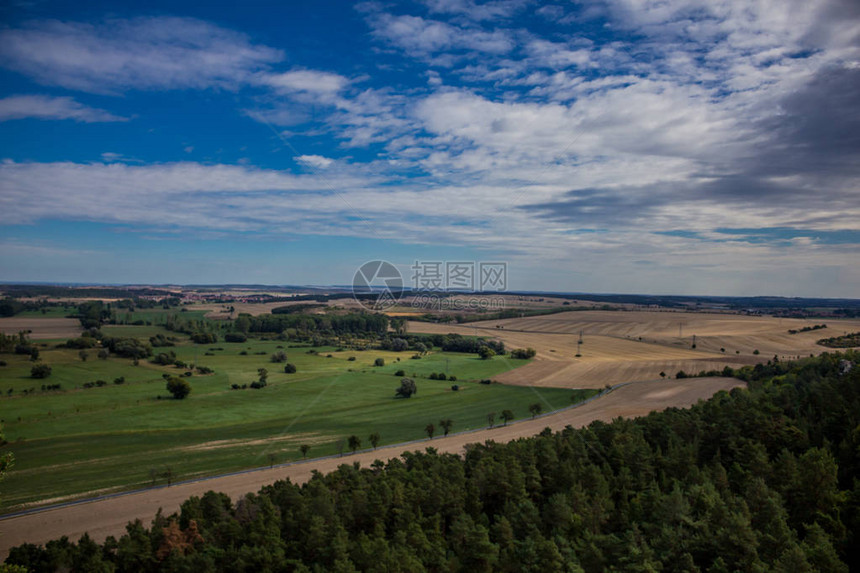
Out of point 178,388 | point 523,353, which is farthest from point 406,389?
point 523,353

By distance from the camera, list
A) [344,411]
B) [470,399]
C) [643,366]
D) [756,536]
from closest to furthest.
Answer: [756,536] < [344,411] < [470,399] < [643,366]

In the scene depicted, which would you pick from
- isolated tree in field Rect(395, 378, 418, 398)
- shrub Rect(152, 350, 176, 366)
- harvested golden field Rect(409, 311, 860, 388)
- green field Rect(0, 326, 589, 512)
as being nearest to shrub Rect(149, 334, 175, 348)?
green field Rect(0, 326, 589, 512)

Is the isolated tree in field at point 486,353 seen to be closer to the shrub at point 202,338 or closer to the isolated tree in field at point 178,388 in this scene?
the isolated tree in field at point 178,388

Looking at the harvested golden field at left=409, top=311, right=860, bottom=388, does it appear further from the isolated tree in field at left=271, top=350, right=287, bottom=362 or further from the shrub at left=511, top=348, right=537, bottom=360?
the isolated tree in field at left=271, top=350, right=287, bottom=362

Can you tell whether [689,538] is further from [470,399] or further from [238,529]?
[470,399]

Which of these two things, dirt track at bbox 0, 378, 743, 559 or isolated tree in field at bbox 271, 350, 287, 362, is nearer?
dirt track at bbox 0, 378, 743, 559

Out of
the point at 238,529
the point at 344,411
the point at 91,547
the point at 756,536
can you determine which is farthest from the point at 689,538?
the point at 344,411
